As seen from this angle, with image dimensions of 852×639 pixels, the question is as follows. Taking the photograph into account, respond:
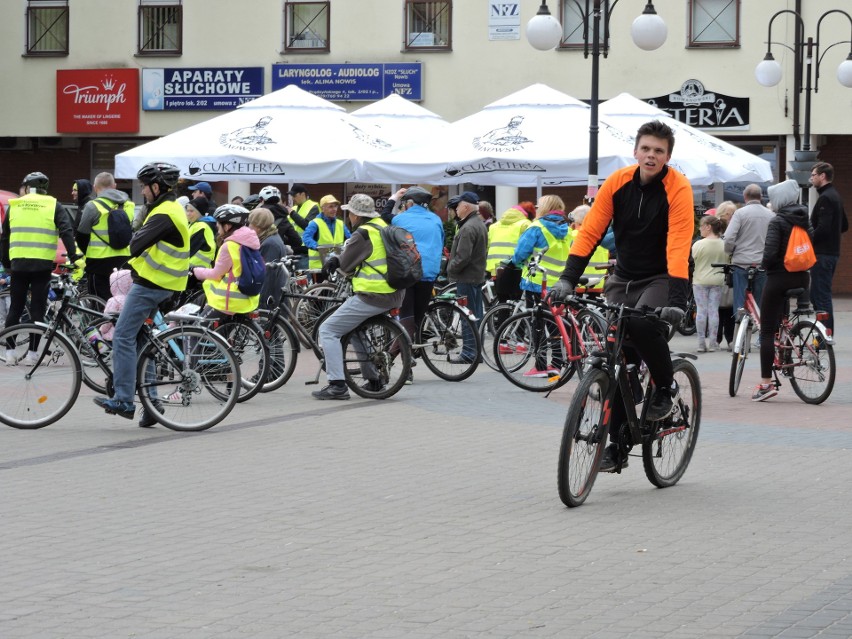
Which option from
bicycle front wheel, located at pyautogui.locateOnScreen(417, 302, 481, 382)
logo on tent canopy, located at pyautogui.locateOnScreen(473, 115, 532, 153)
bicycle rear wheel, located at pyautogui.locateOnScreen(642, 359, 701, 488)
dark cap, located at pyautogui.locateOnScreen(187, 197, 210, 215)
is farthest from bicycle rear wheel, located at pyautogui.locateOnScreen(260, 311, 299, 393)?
logo on tent canopy, located at pyautogui.locateOnScreen(473, 115, 532, 153)

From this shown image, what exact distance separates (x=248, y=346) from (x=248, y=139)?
7.83 metres

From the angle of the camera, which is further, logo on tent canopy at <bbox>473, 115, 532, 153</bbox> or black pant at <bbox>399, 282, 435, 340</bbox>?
logo on tent canopy at <bbox>473, 115, 532, 153</bbox>

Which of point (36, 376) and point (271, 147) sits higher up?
point (271, 147)

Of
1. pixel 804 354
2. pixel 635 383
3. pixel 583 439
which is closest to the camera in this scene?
pixel 583 439

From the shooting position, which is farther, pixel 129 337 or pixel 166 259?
Result: pixel 166 259

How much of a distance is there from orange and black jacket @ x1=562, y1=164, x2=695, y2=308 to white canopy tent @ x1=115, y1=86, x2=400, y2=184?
449 inches

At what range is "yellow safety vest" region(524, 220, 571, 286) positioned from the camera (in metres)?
14.4

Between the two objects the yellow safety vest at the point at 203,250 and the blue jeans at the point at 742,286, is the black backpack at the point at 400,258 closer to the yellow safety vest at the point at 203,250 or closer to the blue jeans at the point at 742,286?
the yellow safety vest at the point at 203,250

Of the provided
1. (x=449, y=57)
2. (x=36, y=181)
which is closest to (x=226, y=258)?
(x=36, y=181)

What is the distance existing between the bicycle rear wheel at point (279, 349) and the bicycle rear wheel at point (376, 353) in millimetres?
545

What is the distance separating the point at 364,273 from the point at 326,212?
7.36 metres

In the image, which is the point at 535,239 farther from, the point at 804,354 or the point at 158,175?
the point at 158,175

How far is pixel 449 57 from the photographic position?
3019 cm

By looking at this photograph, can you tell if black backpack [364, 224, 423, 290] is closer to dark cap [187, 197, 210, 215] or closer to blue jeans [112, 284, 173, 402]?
blue jeans [112, 284, 173, 402]
